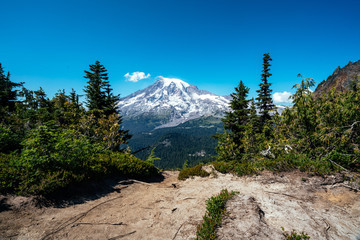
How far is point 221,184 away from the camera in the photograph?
8953 mm

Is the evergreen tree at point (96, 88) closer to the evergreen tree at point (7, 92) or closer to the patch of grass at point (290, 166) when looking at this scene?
the evergreen tree at point (7, 92)

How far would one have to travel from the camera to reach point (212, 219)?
481cm

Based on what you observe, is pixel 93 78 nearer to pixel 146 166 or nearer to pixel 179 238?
pixel 146 166

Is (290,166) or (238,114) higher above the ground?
(238,114)

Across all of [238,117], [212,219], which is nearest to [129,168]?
[212,219]

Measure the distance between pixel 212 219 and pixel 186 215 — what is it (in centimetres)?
126

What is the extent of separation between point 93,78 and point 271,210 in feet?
96.3

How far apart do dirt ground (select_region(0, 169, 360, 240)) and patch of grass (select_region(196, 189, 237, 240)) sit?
21 cm

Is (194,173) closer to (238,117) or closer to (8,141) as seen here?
(8,141)

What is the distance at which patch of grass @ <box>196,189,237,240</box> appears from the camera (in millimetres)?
4198

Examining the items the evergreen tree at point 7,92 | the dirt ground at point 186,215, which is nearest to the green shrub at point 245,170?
the dirt ground at point 186,215

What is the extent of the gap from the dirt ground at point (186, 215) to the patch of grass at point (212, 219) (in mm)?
212

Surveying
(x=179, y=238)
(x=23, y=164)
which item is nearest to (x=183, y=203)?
(x=179, y=238)

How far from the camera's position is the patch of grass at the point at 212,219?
13.8 feet
